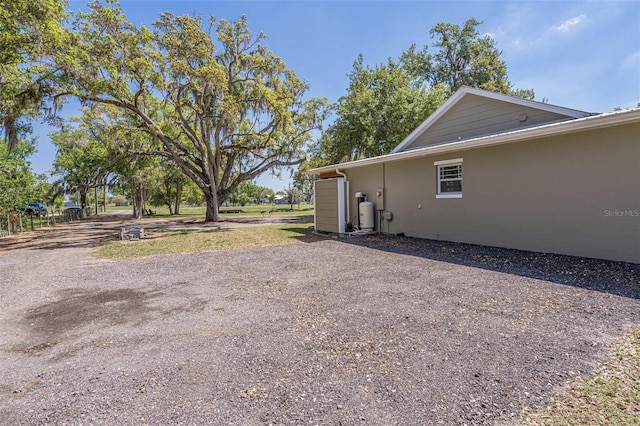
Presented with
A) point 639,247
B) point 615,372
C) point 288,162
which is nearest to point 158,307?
point 615,372

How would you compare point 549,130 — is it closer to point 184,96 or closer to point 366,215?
point 366,215

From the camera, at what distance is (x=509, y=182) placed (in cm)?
745

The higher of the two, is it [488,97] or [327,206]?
[488,97]

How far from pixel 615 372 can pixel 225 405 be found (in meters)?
2.85

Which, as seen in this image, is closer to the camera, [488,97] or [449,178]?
[449,178]

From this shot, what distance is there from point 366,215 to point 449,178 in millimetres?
3279

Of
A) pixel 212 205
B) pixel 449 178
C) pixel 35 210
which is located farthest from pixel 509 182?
pixel 35 210

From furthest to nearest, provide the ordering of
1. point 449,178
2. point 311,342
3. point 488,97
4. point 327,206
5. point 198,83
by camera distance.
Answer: point 198,83 → point 327,206 → point 488,97 → point 449,178 → point 311,342

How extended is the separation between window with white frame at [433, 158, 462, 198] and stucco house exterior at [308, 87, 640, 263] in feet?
0.09

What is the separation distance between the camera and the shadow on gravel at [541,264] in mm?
4609

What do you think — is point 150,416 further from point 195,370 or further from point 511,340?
point 511,340

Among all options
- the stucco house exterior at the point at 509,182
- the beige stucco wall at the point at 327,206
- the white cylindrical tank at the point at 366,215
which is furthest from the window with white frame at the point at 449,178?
the beige stucco wall at the point at 327,206

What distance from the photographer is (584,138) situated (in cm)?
611

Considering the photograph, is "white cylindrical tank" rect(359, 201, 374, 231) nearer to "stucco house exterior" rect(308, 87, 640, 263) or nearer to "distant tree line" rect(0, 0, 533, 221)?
"stucco house exterior" rect(308, 87, 640, 263)
